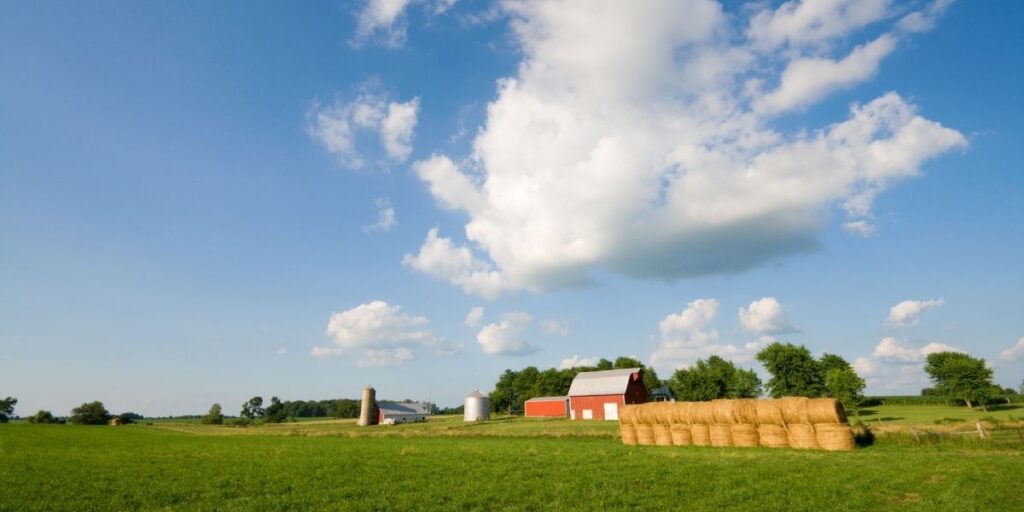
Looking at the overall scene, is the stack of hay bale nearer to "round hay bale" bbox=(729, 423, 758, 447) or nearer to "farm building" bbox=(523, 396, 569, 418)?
"round hay bale" bbox=(729, 423, 758, 447)

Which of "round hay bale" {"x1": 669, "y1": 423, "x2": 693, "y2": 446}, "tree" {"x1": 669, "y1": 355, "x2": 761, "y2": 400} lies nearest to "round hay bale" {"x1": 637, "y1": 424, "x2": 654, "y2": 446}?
"round hay bale" {"x1": 669, "y1": 423, "x2": 693, "y2": 446}

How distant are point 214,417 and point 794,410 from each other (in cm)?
14869

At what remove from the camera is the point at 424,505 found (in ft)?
41.5

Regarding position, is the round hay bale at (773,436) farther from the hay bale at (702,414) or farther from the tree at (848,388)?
the tree at (848,388)

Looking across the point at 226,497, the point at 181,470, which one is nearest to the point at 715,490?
the point at 226,497

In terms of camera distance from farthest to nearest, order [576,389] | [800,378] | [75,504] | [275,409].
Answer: [275,409] < [576,389] < [800,378] < [75,504]

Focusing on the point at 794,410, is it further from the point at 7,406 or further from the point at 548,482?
the point at 7,406

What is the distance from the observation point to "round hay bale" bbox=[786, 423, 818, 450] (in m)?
25.2

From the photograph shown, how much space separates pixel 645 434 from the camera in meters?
31.4

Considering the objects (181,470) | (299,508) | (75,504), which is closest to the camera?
(299,508)

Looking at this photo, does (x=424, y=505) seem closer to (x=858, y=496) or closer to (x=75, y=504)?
(x=75, y=504)

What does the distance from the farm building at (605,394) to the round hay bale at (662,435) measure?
4543cm

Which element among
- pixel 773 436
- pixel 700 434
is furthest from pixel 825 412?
pixel 700 434

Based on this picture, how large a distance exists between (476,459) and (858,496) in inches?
574
